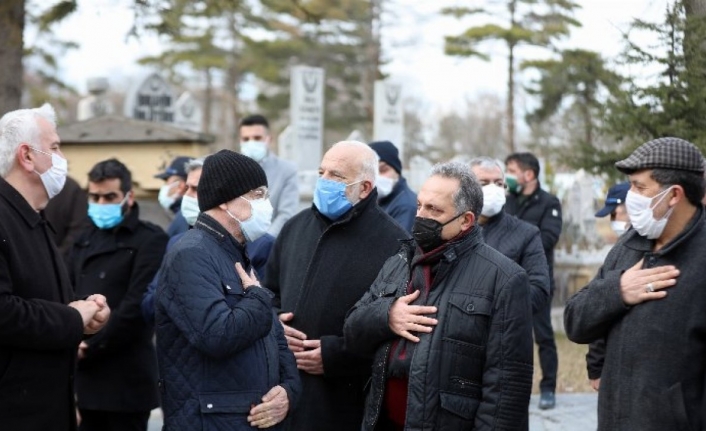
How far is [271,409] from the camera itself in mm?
4312

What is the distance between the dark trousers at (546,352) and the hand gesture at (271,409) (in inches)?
191

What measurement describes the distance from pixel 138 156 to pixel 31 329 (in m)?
9.91

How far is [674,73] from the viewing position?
608 cm

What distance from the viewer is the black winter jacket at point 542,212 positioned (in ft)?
30.7

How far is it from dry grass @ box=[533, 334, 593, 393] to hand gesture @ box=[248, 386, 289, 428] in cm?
589

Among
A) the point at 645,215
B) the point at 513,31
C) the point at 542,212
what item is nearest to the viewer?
the point at 645,215

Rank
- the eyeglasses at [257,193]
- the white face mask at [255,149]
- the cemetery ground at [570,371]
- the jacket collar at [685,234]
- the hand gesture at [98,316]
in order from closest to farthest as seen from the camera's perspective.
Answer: the jacket collar at [685,234]
the eyeglasses at [257,193]
the hand gesture at [98,316]
the white face mask at [255,149]
the cemetery ground at [570,371]

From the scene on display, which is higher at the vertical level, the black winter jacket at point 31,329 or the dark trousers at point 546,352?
the black winter jacket at point 31,329

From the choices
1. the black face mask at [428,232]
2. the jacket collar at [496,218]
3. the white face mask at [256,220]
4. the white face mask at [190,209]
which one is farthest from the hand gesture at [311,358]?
the jacket collar at [496,218]

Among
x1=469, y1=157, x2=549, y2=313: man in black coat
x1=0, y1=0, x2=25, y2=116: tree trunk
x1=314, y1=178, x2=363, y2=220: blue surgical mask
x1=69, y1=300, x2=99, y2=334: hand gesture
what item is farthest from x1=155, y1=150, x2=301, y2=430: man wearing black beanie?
x1=0, y1=0, x2=25, y2=116: tree trunk

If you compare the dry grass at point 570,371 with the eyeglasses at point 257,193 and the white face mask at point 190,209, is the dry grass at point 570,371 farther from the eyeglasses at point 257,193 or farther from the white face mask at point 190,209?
the eyeglasses at point 257,193

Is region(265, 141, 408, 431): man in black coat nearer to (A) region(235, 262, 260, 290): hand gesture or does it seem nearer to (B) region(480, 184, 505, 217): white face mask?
(A) region(235, 262, 260, 290): hand gesture

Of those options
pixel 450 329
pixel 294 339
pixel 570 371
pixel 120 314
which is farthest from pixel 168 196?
pixel 570 371

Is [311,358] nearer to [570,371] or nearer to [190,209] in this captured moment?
[190,209]
